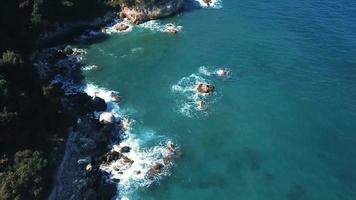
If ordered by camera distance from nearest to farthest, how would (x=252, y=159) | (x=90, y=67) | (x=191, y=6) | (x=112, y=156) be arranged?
1. (x=112, y=156)
2. (x=252, y=159)
3. (x=90, y=67)
4. (x=191, y=6)

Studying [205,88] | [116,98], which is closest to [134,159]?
[116,98]

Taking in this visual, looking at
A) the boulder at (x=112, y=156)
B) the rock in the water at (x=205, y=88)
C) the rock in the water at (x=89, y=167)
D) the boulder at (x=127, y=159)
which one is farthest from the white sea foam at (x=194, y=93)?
the rock in the water at (x=89, y=167)

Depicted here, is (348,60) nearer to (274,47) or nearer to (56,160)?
(274,47)

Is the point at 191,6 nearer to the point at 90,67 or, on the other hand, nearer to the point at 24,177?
the point at 90,67

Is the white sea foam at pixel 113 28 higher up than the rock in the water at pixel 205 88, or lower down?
higher up

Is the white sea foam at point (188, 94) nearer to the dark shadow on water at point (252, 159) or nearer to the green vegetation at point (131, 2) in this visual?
the dark shadow on water at point (252, 159)

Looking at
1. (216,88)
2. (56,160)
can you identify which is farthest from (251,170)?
(56,160)

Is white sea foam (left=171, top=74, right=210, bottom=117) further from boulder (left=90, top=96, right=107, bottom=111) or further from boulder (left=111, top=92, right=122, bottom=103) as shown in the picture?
boulder (left=90, top=96, right=107, bottom=111)

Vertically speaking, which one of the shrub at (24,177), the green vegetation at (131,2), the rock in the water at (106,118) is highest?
the green vegetation at (131,2)
